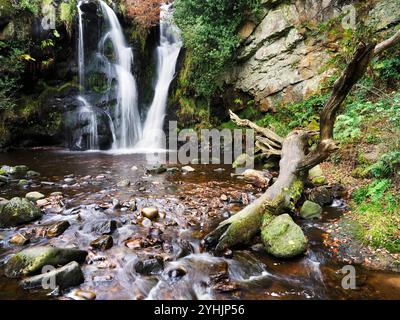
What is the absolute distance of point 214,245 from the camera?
4098mm

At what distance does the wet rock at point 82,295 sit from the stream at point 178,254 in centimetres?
5

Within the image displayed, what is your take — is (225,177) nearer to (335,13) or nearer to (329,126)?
(329,126)

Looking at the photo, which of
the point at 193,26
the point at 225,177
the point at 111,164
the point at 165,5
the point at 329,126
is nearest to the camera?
the point at 329,126

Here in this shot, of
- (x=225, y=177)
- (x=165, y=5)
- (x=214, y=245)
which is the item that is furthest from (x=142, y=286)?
(x=165, y=5)

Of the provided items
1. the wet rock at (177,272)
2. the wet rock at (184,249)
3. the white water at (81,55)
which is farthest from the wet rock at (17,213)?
the white water at (81,55)

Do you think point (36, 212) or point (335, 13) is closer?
point (36, 212)

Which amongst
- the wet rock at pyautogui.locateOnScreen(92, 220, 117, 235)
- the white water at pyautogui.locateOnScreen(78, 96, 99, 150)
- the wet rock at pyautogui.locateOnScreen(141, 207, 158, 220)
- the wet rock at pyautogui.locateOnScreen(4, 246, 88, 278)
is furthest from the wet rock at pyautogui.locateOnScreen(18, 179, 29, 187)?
the white water at pyautogui.locateOnScreen(78, 96, 99, 150)

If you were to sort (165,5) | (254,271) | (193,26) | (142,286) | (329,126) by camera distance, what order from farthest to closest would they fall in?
(165,5), (193,26), (329,126), (254,271), (142,286)

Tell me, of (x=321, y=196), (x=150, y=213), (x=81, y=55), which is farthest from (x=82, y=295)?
(x=81, y=55)

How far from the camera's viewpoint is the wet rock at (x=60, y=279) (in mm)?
3111

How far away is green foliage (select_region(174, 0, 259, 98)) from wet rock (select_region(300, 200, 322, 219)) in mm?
7836

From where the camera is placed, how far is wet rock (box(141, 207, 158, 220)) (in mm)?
5062

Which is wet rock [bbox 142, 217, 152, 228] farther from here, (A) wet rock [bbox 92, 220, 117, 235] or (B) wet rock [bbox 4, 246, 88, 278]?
(B) wet rock [bbox 4, 246, 88, 278]
